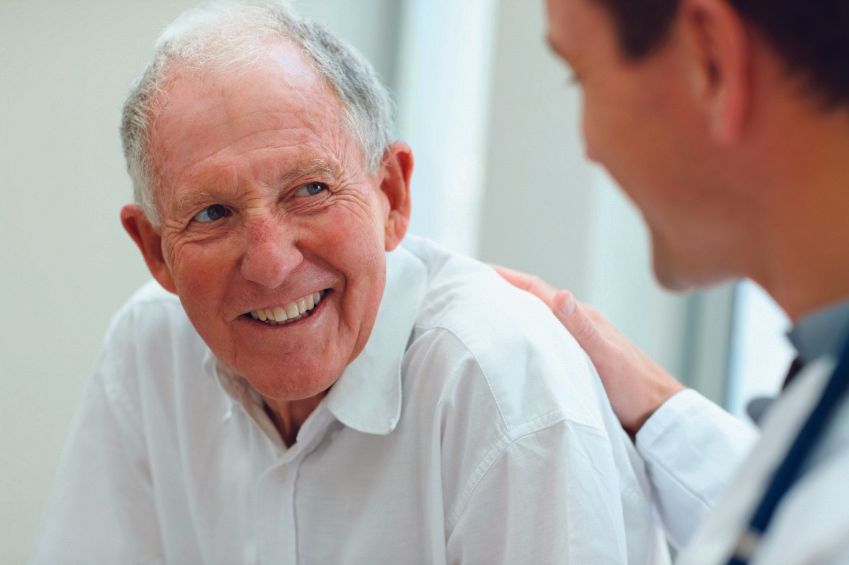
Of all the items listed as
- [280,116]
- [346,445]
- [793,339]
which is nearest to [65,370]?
[346,445]

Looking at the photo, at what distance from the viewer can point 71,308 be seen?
8.68 feet

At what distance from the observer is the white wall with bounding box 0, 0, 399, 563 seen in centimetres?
252

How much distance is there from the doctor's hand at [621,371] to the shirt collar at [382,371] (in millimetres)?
218

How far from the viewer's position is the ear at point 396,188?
5.20 ft

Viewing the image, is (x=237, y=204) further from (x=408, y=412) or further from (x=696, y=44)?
(x=696, y=44)

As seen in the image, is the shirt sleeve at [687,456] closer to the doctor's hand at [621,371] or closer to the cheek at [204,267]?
the doctor's hand at [621,371]

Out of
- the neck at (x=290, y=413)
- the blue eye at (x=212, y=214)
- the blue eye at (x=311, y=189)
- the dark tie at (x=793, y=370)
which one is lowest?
the neck at (x=290, y=413)

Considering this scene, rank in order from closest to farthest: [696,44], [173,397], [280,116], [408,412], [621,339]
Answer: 1. [696,44]
2. [280,116]
3. [408,412]
4. [621,339]
5. [173,397]

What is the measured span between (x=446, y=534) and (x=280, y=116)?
590 millimetres

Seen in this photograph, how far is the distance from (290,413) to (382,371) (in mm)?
179

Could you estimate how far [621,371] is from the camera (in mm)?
1573

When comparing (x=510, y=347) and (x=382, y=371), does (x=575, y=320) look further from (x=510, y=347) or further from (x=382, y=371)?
(x=382, y=371)

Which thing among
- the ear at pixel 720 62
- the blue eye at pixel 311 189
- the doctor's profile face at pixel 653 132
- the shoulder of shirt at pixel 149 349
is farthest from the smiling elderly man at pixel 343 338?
the ear at pixel 720 62

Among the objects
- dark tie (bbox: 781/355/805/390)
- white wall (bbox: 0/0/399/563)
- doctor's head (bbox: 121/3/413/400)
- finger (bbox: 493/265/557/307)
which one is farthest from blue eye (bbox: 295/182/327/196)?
white wall (bbox: 0/0/399/563)
